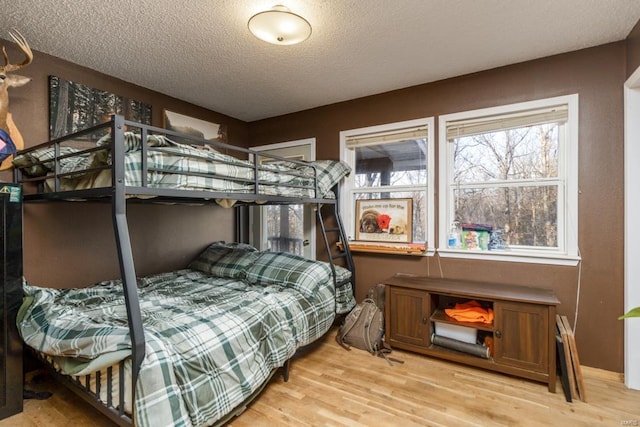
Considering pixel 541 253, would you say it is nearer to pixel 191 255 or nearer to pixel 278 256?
pixel 278 256

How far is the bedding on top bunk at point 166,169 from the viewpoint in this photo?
4.99 feet

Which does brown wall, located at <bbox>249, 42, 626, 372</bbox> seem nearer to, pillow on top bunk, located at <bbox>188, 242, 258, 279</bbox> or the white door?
the white door

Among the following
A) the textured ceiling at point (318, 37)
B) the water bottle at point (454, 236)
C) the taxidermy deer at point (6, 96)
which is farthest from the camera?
the water bottle at point (454, 236)

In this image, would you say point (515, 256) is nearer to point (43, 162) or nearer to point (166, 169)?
point (166, 169)

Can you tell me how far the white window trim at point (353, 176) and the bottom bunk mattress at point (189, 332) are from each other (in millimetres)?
930

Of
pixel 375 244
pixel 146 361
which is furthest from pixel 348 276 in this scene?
pixel 146 361

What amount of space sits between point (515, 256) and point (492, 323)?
1.97ft

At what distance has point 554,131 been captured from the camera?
242 cm

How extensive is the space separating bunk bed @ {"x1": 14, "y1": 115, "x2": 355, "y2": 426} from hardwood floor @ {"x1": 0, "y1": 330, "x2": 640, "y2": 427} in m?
0.23

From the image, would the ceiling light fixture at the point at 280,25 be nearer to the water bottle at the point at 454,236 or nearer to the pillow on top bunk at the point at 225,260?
the pillow on top bunk at the point at 225,260

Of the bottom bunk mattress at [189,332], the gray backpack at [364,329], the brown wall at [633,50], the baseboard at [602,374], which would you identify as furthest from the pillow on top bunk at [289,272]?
the brown wall at [633,50]

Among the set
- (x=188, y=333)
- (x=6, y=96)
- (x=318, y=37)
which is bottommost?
(x=188, y=333)

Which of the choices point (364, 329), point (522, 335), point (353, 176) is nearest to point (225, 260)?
point (364, 329)

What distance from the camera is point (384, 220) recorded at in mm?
3086
